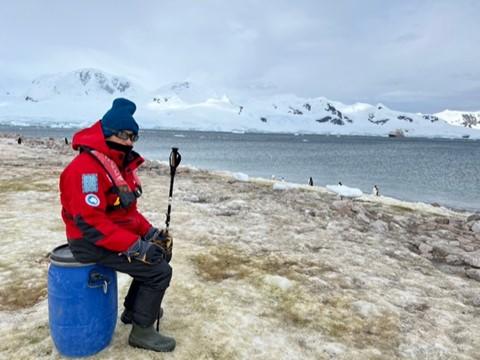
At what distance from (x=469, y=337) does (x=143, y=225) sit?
5.09 m

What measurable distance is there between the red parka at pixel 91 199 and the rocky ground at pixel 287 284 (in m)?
1.61

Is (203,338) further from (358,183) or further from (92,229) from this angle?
(358,183)

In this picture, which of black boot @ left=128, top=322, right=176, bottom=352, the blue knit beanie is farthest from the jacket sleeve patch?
black boot @ left=128, top=322, right=176, bottom=352

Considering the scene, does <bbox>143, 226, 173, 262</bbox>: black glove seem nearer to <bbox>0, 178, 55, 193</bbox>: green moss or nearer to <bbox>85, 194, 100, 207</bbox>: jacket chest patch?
<bbox>85, 194, 100, 207</bbox>: jacket chest patch

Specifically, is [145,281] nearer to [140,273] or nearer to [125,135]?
[140,273]

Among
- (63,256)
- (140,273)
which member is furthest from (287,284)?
(63,256)

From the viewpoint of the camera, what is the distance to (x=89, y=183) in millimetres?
4137

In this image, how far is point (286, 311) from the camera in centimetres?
643

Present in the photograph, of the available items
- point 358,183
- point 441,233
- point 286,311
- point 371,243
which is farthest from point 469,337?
point 358,183

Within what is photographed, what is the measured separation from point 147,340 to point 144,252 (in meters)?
1.29

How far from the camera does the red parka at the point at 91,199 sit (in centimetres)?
413

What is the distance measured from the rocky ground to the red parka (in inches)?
63.4

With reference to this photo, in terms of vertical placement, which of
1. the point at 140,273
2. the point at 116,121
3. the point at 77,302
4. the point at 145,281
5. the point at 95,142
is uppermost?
the point at 116,121

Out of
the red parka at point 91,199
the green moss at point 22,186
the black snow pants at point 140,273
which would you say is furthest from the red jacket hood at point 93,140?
the green moss at point 22,186
